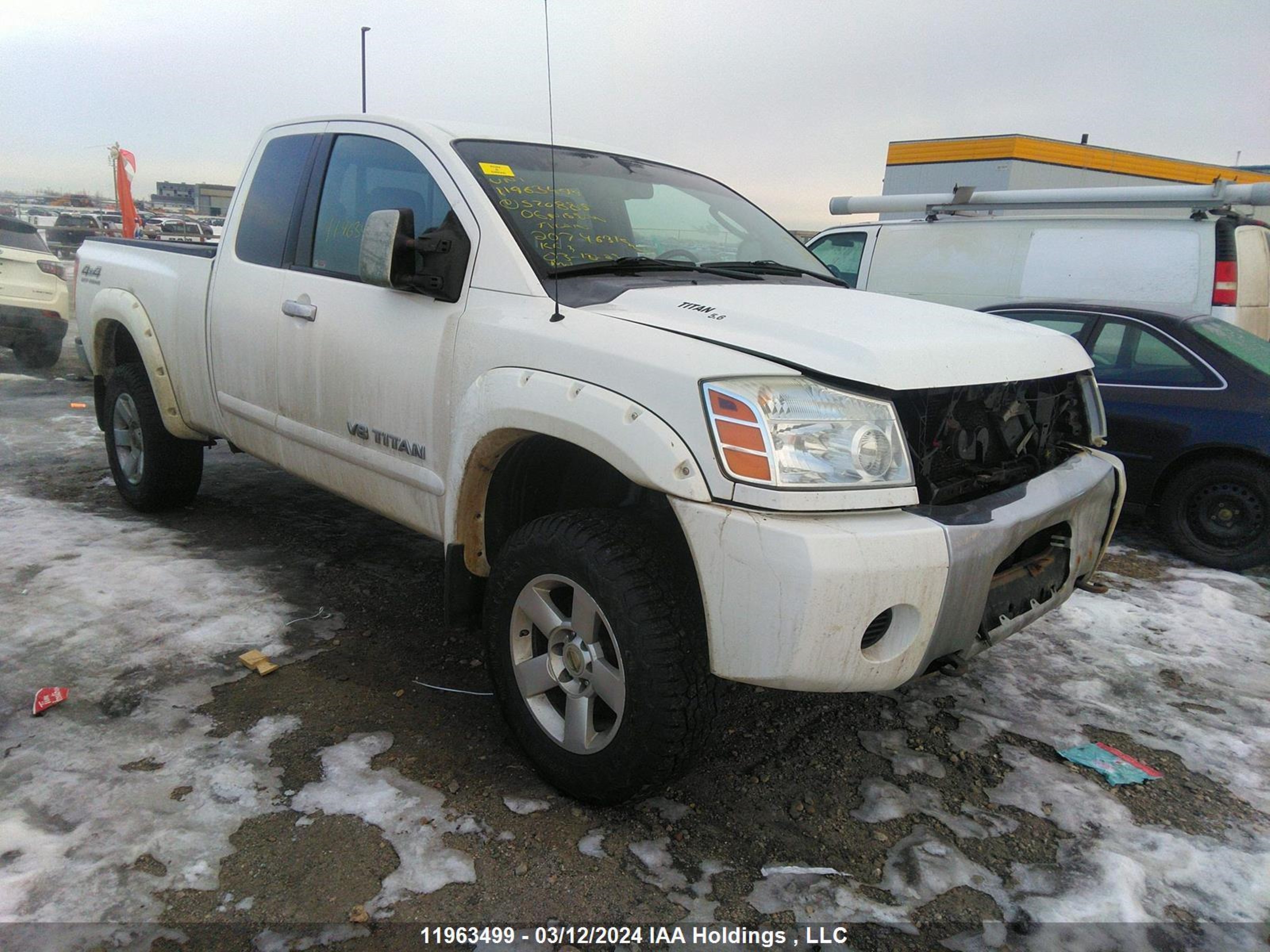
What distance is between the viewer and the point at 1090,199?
22.1 ft

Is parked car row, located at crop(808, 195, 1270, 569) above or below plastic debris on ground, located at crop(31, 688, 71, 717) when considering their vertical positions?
above

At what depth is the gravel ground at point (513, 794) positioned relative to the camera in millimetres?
2088

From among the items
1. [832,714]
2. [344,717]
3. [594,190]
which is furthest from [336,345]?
[832,714]

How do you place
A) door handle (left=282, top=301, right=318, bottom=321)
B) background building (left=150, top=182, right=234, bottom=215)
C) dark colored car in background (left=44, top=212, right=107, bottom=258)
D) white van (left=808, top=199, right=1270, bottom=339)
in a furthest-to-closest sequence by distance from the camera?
background building (left=150, top=182, right=234, bottom=215) → dark colored car in background (left=44, top=212, right=107, bottom=258) → white van (left=808, top=199, right=1270, bottom=339) → door handle (left=282, top=301, right=318, bottom=321)

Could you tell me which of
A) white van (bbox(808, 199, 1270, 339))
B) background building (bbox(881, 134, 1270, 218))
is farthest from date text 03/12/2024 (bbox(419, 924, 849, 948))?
background building (bbox(881, 134, 1270, 218))

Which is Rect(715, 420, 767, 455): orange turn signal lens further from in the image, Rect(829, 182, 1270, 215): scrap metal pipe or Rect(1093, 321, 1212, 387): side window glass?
Rect(829, 182, 1270, 215): scrap metal pipe

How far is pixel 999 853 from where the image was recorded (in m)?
2.38

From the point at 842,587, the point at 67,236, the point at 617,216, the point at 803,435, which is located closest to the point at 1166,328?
the point at 617,216

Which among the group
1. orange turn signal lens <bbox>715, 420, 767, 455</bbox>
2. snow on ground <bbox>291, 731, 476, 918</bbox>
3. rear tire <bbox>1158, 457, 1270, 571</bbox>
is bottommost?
snow on ground <bbox>291, 731, 476, 918</bbox>

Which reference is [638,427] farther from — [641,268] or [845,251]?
[845,251]

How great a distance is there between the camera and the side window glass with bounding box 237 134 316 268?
142 inches

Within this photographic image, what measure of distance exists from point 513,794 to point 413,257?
166 centimetres

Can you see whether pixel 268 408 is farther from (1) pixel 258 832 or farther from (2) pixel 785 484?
(2) pixel 785 484

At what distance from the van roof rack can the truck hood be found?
449 cm
